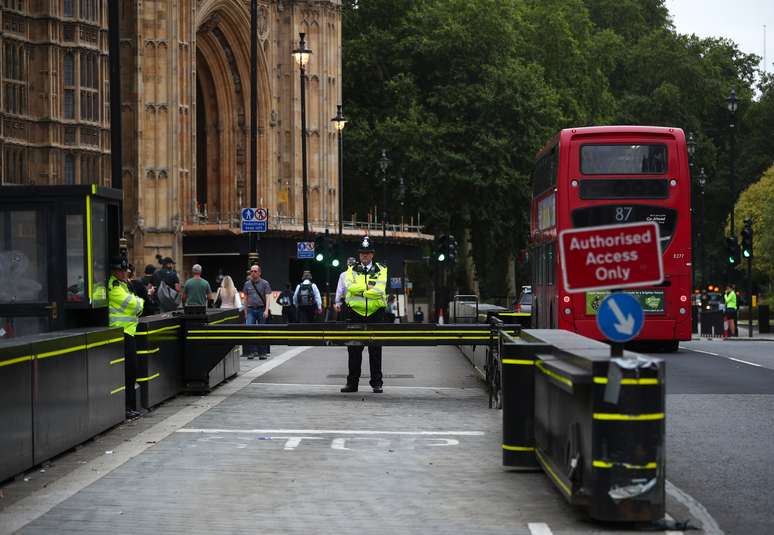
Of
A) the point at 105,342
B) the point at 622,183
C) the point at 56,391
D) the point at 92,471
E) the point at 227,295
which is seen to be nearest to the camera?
the point at 92,471

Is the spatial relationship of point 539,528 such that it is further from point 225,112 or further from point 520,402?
point 225,112

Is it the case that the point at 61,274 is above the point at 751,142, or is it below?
below

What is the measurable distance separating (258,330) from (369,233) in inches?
1816

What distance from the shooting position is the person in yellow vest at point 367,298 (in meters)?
18.2

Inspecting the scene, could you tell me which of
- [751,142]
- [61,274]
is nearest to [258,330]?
[61,274]

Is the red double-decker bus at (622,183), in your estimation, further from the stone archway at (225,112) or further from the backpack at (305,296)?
the stone archway at (225,112)

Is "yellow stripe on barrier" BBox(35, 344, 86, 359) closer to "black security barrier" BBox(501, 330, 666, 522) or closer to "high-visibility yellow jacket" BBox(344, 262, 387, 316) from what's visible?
"black security barrier" BBox(501, 330, 666, 522)

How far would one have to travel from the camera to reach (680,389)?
64.7 ft

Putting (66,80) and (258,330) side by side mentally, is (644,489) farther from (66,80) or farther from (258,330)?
(66,80)

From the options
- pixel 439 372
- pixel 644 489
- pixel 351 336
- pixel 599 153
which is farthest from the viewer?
pixel 599 153

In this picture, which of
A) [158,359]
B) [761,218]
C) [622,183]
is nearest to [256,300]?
[622,183]

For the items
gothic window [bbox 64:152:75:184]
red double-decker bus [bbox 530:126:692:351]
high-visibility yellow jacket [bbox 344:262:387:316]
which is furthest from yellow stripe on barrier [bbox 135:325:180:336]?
gothic window [bbox 64:152:75:184]

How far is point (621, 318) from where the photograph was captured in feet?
29.0

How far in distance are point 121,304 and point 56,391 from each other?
11.6 ft
